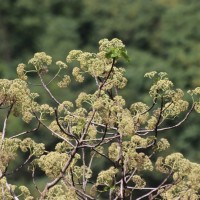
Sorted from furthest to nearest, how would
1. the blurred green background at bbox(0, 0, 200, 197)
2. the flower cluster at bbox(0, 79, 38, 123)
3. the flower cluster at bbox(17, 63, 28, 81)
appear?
the blurred green background at bbox(0, 0, 200, 197) → the flower cluster at bbox(17, 63, 28, 81) → the flower cluster at bbox(0, 79, 38, 123)

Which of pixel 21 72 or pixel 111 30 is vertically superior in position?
pixel 111 30

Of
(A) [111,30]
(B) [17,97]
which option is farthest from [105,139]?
(A) [111,30]

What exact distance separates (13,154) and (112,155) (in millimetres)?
536

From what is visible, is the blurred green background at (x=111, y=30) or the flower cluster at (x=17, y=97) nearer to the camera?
the flower cluster at (x=17, y=97)

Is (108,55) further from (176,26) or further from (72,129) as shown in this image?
(176,26)

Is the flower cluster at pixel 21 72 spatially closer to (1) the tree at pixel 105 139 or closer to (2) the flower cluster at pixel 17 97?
(1) the tree at pixel 105 139

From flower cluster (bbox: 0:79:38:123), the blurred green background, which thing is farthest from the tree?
the blurred green background

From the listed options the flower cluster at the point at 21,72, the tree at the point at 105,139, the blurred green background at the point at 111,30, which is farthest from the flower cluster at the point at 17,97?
the blurred green background at the point at 111,30

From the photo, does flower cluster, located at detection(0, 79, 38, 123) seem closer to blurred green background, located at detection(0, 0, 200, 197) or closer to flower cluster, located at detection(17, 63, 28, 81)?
flower cluster, located at detection(17, 63, 28, 81)

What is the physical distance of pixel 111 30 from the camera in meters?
58.5

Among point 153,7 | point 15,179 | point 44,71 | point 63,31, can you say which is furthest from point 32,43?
point 44,71

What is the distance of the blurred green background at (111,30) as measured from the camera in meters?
53.5

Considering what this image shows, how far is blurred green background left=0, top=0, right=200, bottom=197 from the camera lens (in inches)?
2106

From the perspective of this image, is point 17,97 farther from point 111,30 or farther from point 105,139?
point 111,30
